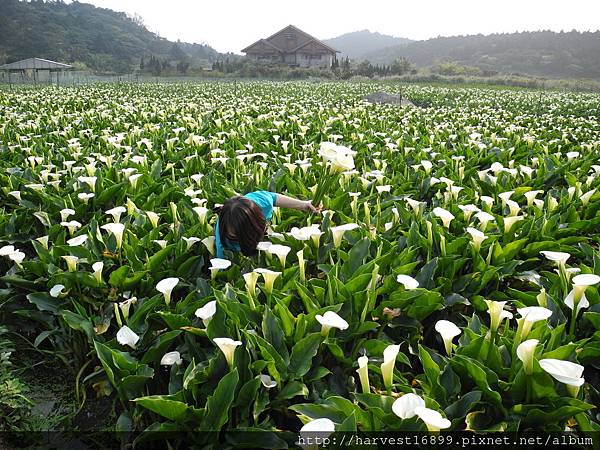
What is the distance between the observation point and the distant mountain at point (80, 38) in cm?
6556

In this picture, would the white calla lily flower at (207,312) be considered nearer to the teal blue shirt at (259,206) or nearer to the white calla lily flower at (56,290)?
the teal blue shirt at (259,206)

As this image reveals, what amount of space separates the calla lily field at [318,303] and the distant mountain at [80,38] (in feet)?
177

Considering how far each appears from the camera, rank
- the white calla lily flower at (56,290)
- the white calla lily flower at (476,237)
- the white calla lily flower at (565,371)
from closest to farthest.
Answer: the white calla lily flower at (565,371) → the white calla lily flower at (56,290) → the white calla lily flower at (476,237)

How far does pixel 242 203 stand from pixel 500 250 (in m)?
1.77

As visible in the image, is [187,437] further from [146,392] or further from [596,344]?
[596,344]

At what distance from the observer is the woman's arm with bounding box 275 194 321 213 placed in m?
3.78

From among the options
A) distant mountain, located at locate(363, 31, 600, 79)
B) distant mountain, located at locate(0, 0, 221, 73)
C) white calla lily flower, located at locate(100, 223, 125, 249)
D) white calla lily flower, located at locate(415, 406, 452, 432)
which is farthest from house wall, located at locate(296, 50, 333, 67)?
white calla lily flower, located at locate(415, 406, 452, 432)

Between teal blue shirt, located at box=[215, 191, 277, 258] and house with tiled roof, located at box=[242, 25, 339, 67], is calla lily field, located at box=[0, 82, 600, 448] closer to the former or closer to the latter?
teal blue shirt, located at box=[215, 191, 277, 258]

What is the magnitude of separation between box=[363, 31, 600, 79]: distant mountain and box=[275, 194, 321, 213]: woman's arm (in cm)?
9153

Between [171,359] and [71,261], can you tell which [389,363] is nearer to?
[171,359]

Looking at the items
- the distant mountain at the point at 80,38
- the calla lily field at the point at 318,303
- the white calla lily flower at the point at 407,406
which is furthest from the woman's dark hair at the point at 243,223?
the distant mountain at the point at 80,38

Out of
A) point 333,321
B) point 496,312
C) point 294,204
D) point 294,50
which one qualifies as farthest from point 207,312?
point 294,50

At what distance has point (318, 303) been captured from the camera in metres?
2.55

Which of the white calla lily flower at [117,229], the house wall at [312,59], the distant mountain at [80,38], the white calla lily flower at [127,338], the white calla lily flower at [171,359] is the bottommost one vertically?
the white calla lily flower at [171,359]
